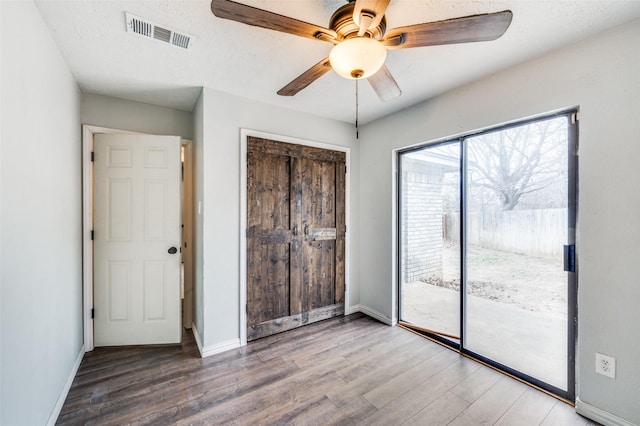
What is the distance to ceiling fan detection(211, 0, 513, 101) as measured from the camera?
3.79ft

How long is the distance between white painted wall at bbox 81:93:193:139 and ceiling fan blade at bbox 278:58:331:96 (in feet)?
5.60

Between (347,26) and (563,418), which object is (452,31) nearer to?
(347,26)

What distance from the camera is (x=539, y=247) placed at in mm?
2102

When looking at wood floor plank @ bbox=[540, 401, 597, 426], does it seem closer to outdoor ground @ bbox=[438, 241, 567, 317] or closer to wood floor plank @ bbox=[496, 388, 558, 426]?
wood floor plank @ bbox=[496, 388, 558, 426]

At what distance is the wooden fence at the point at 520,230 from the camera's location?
201 cm

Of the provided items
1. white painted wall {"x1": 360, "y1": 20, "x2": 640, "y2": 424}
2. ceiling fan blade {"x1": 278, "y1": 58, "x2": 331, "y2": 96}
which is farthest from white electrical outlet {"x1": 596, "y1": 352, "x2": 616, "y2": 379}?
ceiling fan blade {"x1": 278, "y1": 58, "x2": 331, "y2": 96}

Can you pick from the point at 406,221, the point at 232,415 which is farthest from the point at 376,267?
the point at 232,415

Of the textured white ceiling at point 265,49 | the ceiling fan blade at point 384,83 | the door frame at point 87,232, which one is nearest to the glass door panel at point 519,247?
the textured white ceiling at point 265,49

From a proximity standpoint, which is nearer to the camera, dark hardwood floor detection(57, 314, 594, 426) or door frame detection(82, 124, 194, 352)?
dark hardwood floor detection(57, 314, 594, 426)

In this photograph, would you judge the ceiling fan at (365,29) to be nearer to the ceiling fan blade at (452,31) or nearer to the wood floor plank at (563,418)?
the ceiling fan blade at (452,31)

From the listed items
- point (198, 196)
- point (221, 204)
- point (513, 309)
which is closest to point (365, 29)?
point (221, 204)

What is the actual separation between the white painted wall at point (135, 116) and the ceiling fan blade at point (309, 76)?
1707 mm

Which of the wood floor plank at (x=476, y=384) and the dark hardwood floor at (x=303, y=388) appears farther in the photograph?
the wood floor plank at (x=476, y=384)

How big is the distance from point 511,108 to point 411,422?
2396mm
